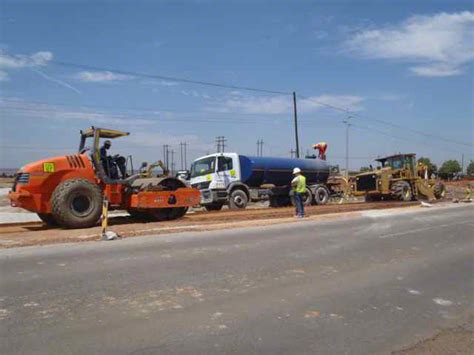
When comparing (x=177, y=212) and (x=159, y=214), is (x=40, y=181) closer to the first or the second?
(x=159, y=214)

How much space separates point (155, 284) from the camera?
6.62m

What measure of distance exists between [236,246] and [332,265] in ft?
7.87

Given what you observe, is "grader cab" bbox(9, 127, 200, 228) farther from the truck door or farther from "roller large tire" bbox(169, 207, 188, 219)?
the truck door

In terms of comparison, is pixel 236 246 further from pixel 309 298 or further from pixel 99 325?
pixel 99 325

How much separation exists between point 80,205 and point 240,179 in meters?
9.84

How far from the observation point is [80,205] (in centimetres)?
1312

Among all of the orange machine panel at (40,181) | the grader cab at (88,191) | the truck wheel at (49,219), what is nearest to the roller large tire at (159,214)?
the grader cab at (88,191)

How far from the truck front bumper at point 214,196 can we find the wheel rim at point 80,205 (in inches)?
328

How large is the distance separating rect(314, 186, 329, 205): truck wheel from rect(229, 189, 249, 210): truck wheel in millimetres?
5494

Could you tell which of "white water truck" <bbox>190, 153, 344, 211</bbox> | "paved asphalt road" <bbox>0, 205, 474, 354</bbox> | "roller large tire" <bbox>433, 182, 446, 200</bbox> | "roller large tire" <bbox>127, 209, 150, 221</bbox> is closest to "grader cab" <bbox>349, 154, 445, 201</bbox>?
"roller large tire" <bbox>433, 182, 446, 200</bbox>

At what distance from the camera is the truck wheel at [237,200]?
69.6 feet

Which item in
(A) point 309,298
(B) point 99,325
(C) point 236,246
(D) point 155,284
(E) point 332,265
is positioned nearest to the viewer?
(B) point 99,325

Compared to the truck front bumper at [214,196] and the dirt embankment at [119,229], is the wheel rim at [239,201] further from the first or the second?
the dirt embankment at [119,229]

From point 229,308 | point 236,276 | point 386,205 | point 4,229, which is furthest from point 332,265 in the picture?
point 386,205
